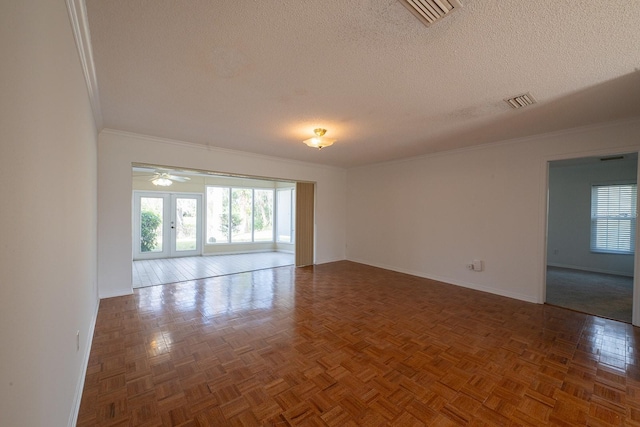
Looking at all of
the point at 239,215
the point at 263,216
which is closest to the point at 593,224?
the point at 263,216

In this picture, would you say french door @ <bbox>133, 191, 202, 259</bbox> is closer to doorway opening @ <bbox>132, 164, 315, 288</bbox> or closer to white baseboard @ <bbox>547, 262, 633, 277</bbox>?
doorway opening @ <bbox>132, 164, 315, 288</bbox>

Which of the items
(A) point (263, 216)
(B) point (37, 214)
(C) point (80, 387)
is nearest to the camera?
(B) point (37, 214)

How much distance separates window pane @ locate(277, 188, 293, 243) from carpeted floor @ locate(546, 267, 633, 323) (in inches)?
252

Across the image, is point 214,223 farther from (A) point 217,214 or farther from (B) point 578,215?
(B) point 578,215

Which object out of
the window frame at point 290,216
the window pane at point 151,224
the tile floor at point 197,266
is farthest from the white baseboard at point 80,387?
the window frame at point 290,216

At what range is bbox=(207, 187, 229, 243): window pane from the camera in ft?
25.9

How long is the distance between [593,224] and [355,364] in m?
7.06

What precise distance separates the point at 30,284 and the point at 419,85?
9.23 ft

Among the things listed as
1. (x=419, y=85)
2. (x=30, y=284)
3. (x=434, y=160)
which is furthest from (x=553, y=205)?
(x=30, y=284)

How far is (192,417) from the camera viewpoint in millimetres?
1677

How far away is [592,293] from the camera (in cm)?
440

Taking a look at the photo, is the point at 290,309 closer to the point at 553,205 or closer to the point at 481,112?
the point at 481,112

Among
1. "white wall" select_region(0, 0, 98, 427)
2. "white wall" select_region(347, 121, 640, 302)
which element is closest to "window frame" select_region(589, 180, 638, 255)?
"white wall" select_region(347, 121, 640, 302)

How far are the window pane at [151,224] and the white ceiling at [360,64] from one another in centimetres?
428
